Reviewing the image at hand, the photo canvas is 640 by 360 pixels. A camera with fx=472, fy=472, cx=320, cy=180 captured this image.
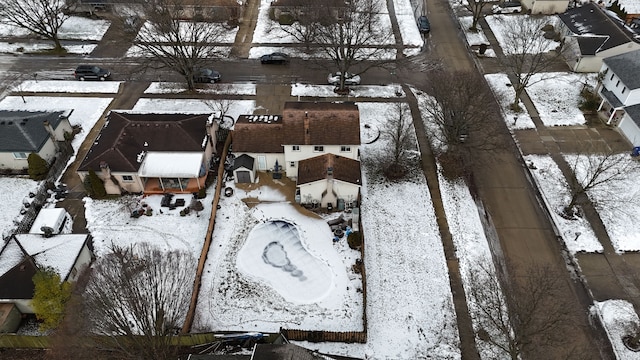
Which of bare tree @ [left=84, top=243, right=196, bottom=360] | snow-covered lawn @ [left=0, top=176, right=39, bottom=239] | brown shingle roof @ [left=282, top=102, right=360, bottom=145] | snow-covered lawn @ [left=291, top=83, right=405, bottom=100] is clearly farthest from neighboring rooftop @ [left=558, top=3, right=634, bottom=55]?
snow-covered lawn @ [left=0, top=176, right=39, bottom=239]

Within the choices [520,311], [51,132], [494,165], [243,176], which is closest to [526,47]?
[494,165]

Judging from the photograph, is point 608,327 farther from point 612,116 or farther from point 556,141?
point 612,116

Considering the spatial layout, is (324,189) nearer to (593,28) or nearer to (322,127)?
(322,127)

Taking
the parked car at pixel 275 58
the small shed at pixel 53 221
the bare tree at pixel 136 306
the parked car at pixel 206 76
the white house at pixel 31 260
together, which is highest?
the parked car at pixel 275 58

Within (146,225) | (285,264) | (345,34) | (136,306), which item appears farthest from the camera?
(345,34)

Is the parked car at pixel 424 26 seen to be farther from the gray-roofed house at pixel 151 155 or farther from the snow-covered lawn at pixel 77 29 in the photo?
the snow-covered lawn at pixel 77 29

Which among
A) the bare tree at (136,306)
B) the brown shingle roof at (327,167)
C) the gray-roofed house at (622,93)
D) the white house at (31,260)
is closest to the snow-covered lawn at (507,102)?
the gray-roofed house at (622,93)
